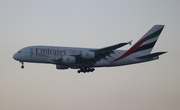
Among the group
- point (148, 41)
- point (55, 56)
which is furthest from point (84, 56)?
point (148, 41)

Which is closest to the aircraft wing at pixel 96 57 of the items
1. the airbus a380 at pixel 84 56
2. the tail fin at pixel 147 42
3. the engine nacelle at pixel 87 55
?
the airbus a380 at pixel 84 56

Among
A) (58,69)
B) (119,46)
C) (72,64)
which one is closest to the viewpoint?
(119,46)

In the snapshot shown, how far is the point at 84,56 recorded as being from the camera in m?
50.0

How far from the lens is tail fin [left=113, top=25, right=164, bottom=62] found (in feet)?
178

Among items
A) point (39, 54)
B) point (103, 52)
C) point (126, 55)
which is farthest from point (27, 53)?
point (126, 55)

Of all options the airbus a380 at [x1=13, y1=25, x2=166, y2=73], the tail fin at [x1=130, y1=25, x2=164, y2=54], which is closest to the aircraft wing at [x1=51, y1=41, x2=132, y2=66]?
the airbus a380 at [x1=13, y1=25, x2=166, y2=73]

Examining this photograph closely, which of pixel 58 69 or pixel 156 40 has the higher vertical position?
pixel 156 40

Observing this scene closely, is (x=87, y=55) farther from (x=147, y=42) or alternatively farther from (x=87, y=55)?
(x=147, y=42)

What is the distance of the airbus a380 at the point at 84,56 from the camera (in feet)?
164

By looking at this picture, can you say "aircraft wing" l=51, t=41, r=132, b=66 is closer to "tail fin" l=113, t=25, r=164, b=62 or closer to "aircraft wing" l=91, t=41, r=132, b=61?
"aircraft wing" l=91, t=41, r=132, b=61

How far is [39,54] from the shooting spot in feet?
164

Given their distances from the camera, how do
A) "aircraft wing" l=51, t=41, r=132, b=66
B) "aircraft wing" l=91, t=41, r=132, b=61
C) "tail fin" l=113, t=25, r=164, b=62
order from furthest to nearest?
"tail fin" l=113, t=25, r=164, b=62 < "aircraft wing" l=51, t=41, r=132, b=66 < "aircraft wing" l=91, t=41, r=132, b=61

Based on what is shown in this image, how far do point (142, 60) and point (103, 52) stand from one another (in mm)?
5679

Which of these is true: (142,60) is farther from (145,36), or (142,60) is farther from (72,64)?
(72,64)
